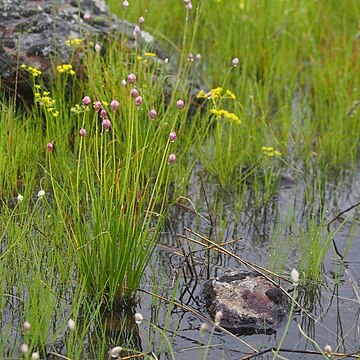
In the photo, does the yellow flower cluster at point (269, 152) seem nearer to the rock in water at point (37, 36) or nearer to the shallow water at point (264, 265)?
the shallow water at point (264, 265)

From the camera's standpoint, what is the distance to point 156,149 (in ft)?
14.2

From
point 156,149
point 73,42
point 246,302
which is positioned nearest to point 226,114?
point 156,149

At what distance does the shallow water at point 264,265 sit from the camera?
10.6 feet

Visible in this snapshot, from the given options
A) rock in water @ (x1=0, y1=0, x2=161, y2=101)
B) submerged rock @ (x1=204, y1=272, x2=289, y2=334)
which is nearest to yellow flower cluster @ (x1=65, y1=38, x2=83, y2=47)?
rock in water @ (x1=0, y1=0, x2=161, y2=101)

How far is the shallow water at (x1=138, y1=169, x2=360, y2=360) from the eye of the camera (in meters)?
3.23

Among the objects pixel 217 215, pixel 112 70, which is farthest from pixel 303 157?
pixel 112 70

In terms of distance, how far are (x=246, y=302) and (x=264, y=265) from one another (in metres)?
0.46

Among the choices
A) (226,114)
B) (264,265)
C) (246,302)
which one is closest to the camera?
(246,302)

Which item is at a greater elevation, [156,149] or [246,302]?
[156,149]

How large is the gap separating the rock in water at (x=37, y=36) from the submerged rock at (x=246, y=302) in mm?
1944

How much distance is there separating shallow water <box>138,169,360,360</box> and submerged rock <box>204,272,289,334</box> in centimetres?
5

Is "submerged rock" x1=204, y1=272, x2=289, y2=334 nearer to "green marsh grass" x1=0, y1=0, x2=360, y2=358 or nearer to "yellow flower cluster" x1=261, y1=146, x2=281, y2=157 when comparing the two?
"green marsh grass" x1=0, y1=0, x2=360, y2=358

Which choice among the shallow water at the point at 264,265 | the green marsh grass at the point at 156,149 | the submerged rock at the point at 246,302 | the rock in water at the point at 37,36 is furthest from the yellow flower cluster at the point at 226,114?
the submerged rock at the point at 246,302

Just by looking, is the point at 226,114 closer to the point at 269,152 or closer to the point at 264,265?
the point at 269,152
